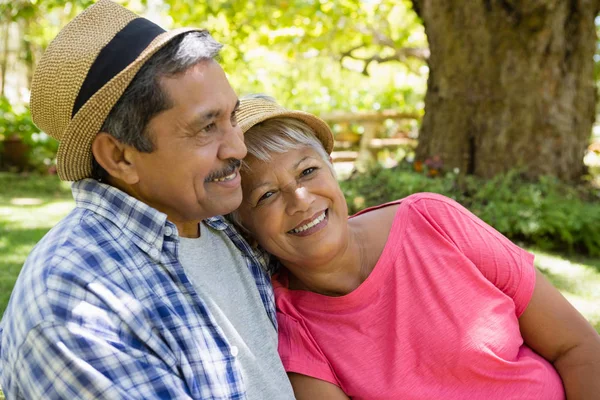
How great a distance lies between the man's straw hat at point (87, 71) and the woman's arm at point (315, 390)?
3.34 feet

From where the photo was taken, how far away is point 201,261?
6.89 feet

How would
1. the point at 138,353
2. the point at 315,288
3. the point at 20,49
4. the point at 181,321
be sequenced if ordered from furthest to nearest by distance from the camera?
the point at 20,49 → the point at 315,288 → the point at 181,321 → the point at 138,353

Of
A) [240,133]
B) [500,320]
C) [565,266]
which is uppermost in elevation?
[240,133]

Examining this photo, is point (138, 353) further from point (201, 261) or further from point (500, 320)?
point (500, 320)

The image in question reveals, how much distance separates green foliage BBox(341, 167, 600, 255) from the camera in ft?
20.6

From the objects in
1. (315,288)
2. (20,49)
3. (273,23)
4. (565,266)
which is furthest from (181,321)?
(20,49)

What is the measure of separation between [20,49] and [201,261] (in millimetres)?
17077

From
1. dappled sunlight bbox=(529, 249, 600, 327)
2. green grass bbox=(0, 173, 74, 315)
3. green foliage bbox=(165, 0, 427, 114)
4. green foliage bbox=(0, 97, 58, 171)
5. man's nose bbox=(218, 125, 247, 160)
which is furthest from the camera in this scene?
green foliage bbox=(0, 97, 58, 171)

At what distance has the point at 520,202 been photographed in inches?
256

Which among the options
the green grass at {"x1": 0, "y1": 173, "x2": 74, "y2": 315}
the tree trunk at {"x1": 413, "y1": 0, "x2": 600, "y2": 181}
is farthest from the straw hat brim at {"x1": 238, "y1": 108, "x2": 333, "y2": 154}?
the tree trunk at {"x1": 413, "y1": 0, "x2": 600, "y2": 181}

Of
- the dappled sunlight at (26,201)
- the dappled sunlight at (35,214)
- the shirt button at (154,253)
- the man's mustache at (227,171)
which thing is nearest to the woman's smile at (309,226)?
the man's mustache at (227,171)

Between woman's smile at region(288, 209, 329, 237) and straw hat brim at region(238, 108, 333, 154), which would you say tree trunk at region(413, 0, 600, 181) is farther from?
woman's smile at region(288, 209, 329, 237)

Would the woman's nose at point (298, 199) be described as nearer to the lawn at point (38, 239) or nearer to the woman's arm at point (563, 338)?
the woman's arm at point (563, 338)

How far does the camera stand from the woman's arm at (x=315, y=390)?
2223 mm
